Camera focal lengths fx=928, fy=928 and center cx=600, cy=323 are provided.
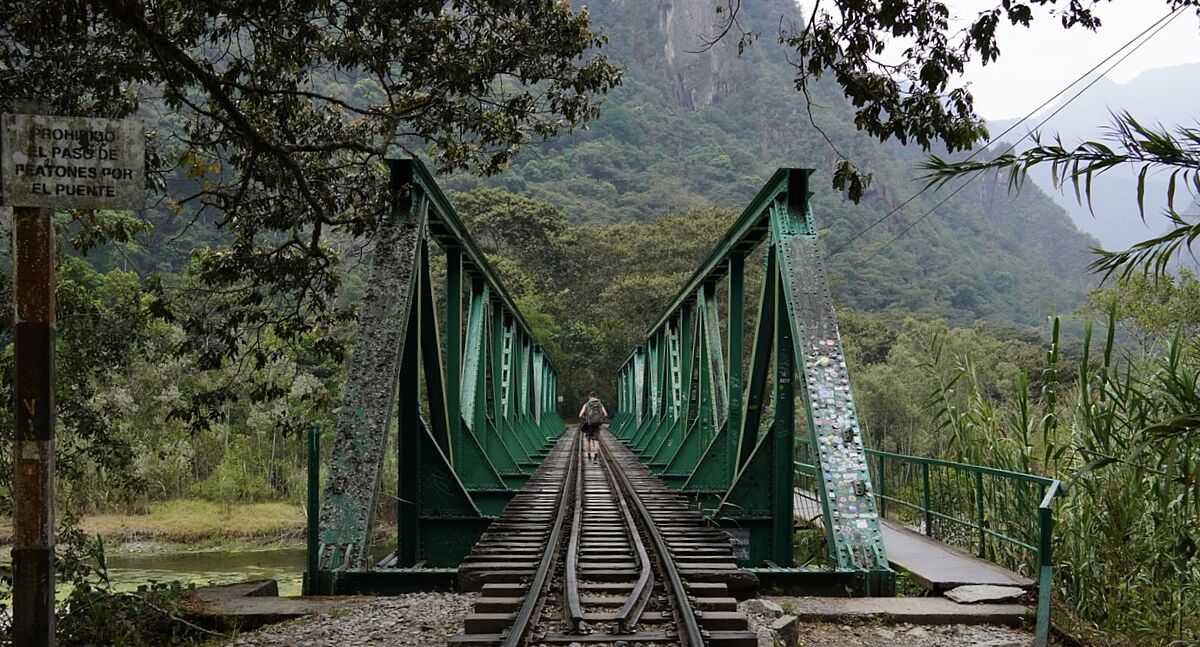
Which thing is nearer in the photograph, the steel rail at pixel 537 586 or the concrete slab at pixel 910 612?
the steel rail at pixel 537 586

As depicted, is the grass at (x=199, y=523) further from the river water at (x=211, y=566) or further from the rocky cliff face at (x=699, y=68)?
the rocky cliff face at (x=699, y=68)

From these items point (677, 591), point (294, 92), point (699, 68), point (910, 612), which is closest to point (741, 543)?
point (910, 612)

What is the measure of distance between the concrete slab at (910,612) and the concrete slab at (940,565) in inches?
22.2

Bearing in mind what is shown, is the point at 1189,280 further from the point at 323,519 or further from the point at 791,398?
the point at 323,519

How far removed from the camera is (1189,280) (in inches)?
748

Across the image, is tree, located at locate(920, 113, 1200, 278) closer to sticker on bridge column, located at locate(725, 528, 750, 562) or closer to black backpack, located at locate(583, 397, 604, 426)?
sticker on bridge column, located at locate(725, 528, 750, 562)

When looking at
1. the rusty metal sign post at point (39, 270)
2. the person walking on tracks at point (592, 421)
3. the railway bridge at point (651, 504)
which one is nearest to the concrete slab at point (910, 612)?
the railway bridge at point (651, 504)

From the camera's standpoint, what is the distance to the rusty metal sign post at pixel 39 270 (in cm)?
315

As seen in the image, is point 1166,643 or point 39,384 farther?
point 1166,643

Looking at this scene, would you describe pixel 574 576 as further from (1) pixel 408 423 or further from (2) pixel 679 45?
(2) pixel 679 45

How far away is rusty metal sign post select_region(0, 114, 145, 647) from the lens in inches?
124

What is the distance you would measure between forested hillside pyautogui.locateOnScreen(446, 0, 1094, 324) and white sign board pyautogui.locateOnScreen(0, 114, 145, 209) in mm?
49167

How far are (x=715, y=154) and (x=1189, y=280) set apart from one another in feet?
212

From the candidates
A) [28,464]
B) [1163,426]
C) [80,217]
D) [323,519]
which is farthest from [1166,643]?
[80,217]
